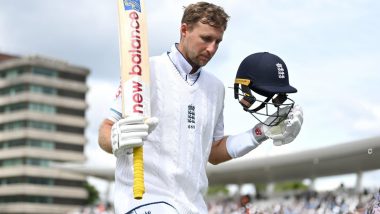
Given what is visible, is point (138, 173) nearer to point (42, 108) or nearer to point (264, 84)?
point (264, 84)

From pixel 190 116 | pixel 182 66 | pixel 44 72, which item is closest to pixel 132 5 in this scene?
pixel 182 66

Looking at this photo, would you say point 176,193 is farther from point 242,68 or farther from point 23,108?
point 23,108

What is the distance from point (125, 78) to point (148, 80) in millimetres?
159

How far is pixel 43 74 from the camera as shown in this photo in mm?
85375

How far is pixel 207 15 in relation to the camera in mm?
4488

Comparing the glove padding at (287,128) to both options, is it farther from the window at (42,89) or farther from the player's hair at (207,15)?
the window at (42,89)

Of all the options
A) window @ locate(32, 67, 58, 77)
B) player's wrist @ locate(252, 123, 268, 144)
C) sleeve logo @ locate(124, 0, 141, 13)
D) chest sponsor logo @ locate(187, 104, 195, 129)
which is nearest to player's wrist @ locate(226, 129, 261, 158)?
player's wrist @ locate(252, 123, 268, 144)

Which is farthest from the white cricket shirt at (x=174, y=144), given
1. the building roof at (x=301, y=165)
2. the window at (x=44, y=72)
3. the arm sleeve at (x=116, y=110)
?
the window at (x=44, y=72)

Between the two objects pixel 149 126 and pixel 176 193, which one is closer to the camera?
pixel 149 126

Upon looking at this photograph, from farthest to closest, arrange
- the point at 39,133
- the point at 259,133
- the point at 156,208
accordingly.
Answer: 1. the point at 39,133
2. the point at 259,133
3. the point at 156,208

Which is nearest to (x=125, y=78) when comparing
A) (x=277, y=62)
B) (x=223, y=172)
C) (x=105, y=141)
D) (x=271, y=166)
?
(x=105, y=141)

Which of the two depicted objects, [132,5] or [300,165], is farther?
[300,165]

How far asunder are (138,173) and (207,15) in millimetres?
1175

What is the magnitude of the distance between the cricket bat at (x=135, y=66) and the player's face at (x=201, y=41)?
303mm
